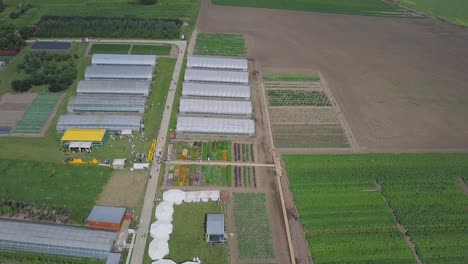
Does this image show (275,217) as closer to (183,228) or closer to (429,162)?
(183,228)

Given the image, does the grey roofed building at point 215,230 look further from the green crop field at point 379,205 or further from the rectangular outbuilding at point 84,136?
the rectangular outbuilding at point 84,136

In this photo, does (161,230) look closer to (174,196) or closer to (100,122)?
(174,196)

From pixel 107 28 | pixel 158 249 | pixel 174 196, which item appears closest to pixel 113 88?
pixel 107 28

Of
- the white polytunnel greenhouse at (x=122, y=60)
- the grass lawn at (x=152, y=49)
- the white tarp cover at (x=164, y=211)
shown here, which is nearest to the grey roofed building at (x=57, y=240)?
the white tarp cover at (x=164, y=211)

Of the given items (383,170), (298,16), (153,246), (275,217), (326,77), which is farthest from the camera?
(298,16)

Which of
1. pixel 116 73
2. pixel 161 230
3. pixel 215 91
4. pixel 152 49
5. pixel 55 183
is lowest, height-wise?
pixel 55 183

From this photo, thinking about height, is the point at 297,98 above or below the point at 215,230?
above

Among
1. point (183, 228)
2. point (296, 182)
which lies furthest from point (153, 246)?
point (296, 182)
